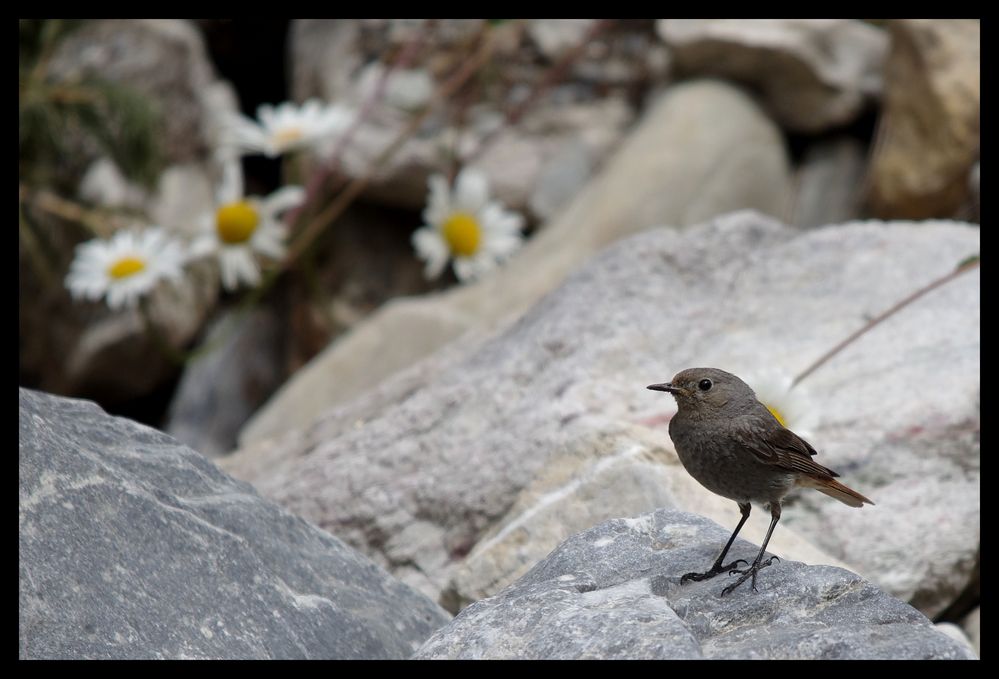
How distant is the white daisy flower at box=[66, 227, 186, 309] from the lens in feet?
16.0

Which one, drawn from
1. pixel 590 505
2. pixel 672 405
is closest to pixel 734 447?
pixel 590 505

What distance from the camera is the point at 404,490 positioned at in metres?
3.80

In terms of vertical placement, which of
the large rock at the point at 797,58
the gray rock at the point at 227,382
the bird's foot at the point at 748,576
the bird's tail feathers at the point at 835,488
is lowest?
the gray rock at the point at 227,382

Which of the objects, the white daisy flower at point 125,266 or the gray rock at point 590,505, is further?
the white daisy flower at point 125,266

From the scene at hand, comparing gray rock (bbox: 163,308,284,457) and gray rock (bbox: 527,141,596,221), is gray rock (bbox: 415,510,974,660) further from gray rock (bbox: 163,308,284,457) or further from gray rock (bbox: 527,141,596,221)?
gray rock (bbox: 163,308,284,457)

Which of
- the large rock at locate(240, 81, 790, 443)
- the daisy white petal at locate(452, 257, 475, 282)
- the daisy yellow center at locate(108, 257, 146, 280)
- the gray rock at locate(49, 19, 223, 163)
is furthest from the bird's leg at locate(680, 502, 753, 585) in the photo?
the gray rock at locate(49, 19, 223, 163)

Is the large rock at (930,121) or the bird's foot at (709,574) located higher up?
the large rock at (930,121)

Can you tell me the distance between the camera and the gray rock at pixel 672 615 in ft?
7.29

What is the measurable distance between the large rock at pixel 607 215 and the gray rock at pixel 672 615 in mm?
2455

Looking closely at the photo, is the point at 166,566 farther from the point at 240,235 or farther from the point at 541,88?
the point at 541,88

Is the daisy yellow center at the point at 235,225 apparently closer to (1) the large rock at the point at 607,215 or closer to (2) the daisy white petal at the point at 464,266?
(1) the large rock at the point at 607,215

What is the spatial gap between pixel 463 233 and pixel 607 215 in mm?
1037

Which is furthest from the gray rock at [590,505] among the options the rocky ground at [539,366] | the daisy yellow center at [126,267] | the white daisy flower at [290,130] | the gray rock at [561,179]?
the gray rock at [561,179]

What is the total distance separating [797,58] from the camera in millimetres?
6398
